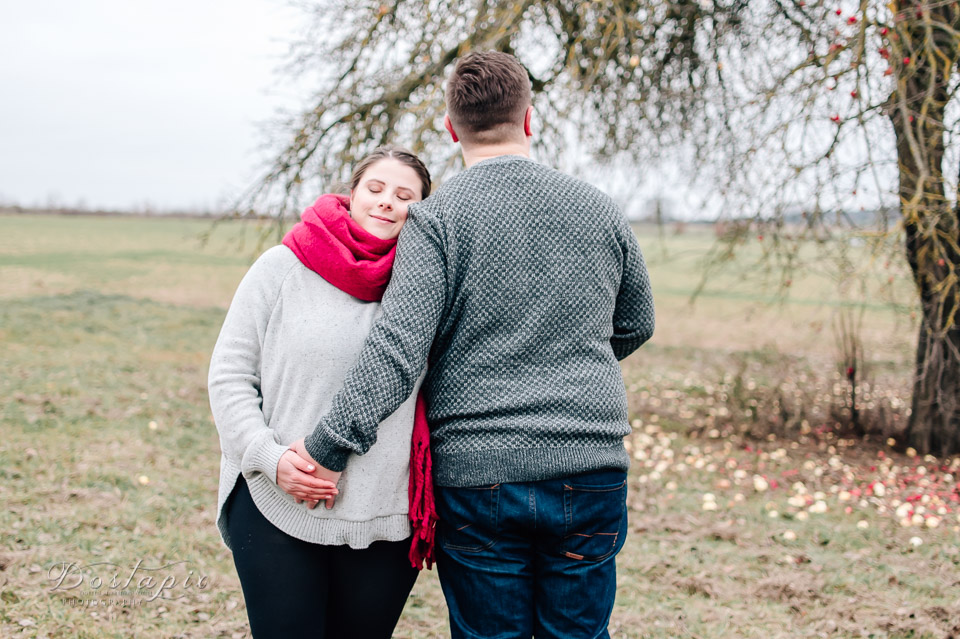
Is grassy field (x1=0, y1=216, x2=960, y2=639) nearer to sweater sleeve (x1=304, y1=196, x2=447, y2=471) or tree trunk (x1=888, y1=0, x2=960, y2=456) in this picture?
tree trunk (x1=888, y1=0, x2=960, y2=456)

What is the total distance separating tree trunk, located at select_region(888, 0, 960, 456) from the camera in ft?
13.1

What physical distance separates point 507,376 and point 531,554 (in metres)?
0.42

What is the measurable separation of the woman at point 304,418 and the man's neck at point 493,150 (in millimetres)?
217

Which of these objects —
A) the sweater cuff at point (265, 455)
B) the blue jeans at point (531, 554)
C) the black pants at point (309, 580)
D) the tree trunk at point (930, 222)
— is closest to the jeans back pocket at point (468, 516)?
the blue jeans at point (531, 554)

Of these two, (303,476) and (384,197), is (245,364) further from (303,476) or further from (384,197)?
(384,197)

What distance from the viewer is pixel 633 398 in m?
7.31

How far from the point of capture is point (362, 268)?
63.2 inches

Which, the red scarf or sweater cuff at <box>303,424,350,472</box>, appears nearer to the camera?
sweater cuff at <box>303,424,350,472</box>

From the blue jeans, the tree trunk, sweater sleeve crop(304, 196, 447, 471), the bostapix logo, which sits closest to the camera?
sweater sleeve crop(304, 196, 447, 471)

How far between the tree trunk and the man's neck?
2.76m

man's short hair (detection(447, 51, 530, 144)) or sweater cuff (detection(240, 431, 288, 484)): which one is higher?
man's short hair (detection(447, 51, 530, 144))

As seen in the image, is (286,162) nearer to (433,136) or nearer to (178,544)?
(433,136)

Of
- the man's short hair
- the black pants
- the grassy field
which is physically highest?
the man's short hair

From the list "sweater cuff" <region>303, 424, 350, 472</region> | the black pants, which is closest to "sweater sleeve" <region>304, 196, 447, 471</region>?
"sweater cuff" <region>303, 424, 350, 472</region>
